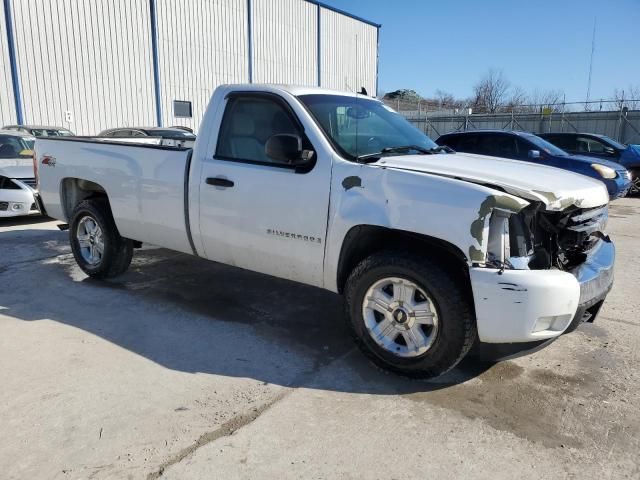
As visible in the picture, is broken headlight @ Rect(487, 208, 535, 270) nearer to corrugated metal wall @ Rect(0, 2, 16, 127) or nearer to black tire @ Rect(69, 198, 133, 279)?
black tire @ Rect(69, 198, 133, 279)

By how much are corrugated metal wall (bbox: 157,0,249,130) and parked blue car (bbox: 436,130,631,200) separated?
48.9ft

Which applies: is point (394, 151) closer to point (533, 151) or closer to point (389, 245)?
point (389, 245)

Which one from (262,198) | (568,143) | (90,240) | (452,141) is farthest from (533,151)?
(90,240)

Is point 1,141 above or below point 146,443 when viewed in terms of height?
above

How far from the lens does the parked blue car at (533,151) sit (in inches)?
421

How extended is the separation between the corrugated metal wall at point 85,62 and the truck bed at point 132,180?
1448 centimetres

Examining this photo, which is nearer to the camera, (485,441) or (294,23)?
(485,441)

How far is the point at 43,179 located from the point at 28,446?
13.2 ft

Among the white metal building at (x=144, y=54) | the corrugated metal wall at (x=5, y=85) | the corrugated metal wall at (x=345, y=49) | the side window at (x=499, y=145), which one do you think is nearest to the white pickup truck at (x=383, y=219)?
the side window at (x=499, y=145)

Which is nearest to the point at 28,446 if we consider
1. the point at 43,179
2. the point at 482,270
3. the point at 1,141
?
the point at 482,270

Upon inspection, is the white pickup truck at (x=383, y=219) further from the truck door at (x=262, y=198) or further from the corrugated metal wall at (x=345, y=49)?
the corrugated metal wall at (x=345, y=49)

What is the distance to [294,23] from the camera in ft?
87.9

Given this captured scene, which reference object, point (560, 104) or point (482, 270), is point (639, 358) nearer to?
Answer: point (482, 270)

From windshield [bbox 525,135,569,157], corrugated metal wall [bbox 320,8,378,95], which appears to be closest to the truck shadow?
windshield [bbox 525,135,569,157]
